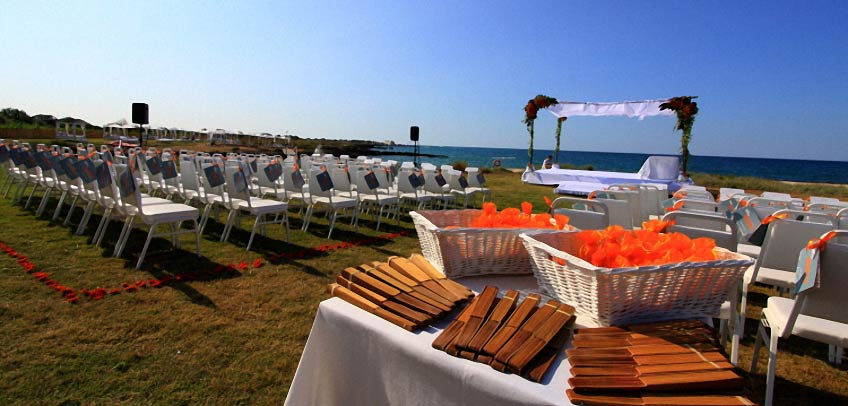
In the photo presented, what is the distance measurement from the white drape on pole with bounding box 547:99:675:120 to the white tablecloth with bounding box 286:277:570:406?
47.2 ft

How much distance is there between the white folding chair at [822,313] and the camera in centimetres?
190

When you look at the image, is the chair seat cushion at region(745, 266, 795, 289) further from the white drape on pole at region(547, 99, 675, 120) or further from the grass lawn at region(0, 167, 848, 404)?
the white drape on pole at region(547, 99, 675, 120)

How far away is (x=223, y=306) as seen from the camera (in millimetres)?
3295

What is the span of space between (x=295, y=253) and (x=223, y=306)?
5.24 ft

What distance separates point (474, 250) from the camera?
1.67 m

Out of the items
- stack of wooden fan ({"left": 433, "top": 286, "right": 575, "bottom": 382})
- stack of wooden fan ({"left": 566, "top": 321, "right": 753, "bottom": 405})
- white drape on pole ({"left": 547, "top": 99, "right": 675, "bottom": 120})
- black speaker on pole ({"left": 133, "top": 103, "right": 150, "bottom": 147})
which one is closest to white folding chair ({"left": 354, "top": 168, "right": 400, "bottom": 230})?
stack of wooden fan ({"left": 433, "top": 286, "right": 575, "bottom": 382})

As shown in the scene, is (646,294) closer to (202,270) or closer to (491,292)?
(491,292)

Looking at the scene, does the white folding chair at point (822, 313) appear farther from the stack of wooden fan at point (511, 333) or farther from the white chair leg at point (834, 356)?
the stack of wooden fan at point (511, 333)

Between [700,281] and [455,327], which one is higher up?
[700,281]

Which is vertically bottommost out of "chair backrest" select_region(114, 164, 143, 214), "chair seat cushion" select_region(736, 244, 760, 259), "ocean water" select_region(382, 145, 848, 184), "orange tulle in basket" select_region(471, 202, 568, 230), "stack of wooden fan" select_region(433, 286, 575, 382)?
"chair seat cushion" select_region(736, 244, 760, 259)

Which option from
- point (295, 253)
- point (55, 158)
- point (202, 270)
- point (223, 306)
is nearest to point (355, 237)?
point (295, 253)

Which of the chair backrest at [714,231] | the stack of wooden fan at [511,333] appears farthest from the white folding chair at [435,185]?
the stack of wooden fan at [511,333]

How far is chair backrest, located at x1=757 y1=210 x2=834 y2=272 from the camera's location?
115 inches

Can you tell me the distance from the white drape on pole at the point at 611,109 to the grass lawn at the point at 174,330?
11245mm
